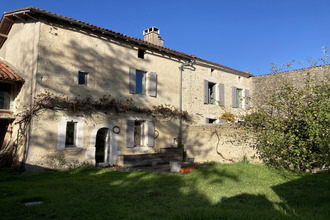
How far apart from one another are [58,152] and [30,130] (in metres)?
1.30

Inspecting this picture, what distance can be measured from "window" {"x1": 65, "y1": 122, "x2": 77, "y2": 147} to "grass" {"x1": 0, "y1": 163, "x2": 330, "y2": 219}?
5.46ft

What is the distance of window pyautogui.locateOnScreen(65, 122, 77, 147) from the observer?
10.1 metres

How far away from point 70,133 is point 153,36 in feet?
24.9

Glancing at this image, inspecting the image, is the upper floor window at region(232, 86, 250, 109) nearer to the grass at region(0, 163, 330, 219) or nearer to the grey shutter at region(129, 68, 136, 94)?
the grey shutter at region(129, 68, 136, 94)

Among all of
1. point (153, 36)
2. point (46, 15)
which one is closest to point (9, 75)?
point (46, 15)

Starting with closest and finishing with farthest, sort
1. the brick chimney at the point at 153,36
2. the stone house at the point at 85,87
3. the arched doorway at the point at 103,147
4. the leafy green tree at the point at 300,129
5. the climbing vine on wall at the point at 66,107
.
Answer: the leafy green tree at the point at 300,129, the climbing vine on wall at the point at 66,107, the stone house at the point at 85,87, the arched doorway at the point at 103,147, the brick chimney at the point at 153,36

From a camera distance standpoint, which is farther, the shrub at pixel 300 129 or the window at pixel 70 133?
the window at pixel 70 133

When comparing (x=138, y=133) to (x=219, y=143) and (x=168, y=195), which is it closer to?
(x=219, y=143)

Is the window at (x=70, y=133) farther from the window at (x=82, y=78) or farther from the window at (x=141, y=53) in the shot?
the window at (x=141, y=53)

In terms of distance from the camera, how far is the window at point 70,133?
10.1 m

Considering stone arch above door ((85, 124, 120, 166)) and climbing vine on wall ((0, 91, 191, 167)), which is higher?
climbing vine on wall ((0, 91, 191, 167))

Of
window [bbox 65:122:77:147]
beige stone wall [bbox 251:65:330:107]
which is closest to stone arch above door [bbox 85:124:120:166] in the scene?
window [bbox 65:122:77:147]

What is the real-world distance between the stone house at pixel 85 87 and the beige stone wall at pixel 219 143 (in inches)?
41.6

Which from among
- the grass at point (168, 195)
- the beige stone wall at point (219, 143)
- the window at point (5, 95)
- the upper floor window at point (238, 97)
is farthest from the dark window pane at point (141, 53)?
the upper floor window at point (238, 97)
